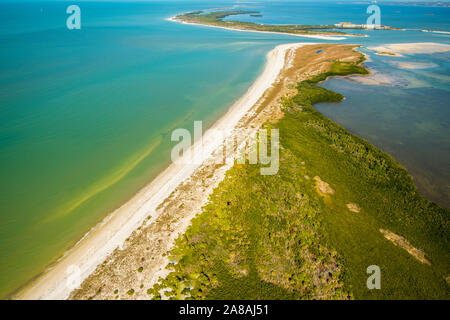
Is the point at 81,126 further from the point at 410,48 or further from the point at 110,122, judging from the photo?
the point at 410,48

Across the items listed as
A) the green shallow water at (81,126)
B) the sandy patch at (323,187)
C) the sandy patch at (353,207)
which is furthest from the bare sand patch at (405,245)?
the green shallow water at (81,126)

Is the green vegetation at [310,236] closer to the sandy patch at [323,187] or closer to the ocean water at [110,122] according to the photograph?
the sandy patch at [323,187]

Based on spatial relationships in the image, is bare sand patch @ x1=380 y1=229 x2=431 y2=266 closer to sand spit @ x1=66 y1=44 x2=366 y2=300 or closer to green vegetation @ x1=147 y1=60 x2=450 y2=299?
green vegetation @ x1=147 y1=60 x2=450 y2=299

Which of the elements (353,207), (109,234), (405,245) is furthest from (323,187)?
(109,234)

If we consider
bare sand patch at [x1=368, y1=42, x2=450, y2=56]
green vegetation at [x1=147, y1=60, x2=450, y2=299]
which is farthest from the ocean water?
bare sand patch at [x1=368, y1=42, x2=450, y2=56]

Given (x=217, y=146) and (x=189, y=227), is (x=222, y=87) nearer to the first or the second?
(x=217, y=146)
